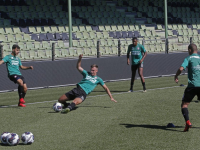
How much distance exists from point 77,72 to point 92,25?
12454 millimetres

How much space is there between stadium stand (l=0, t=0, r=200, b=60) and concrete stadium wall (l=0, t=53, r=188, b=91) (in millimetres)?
810

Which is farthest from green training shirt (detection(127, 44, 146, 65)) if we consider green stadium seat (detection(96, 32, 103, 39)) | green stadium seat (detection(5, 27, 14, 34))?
green stadium seat (detection(96, 32, 103, 39))

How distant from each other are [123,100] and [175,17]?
26620 mm

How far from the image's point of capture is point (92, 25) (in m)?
31.4

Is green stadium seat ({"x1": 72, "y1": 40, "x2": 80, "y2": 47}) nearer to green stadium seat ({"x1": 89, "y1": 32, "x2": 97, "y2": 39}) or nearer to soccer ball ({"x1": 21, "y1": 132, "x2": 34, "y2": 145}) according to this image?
green stadium seat ({"x1": 89, "y1": 32, "x2": 97, "y2": 39})

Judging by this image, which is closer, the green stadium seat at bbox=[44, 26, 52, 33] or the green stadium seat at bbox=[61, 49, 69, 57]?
the green stadium seat at bbox=[61, 49, 69, 57]

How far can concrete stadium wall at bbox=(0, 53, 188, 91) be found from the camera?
58.4 ft

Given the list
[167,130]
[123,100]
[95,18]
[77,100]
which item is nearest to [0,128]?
[77,100]

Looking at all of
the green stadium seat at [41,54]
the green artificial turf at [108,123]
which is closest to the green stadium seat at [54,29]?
the green stadium seat at [41,54]

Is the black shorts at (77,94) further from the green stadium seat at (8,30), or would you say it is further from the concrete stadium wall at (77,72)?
the green stadium seat at (8,30)

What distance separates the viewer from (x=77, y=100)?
11398 mm

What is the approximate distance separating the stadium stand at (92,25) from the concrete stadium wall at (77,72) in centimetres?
81

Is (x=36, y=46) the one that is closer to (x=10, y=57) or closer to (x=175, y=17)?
(x=10, y=57)

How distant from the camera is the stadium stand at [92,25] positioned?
22.8 m
